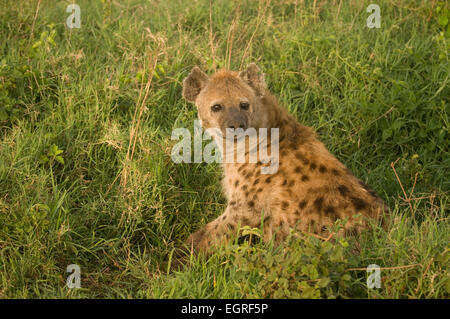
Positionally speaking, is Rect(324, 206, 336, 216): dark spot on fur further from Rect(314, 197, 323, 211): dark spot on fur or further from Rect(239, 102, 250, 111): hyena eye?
Rect(239, 102, 250, 111): hyena eye

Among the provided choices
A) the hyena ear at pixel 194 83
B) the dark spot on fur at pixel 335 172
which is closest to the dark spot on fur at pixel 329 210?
the dark spot on fur at pixel 335 172

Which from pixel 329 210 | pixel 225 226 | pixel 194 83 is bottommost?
pixel 225 226

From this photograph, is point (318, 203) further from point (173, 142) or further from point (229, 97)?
point (173, 142)

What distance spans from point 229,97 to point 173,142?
624 millimetres

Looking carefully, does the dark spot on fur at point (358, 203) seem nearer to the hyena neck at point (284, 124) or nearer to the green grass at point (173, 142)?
the green grass at point (173, 142)

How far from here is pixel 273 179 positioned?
3420 mm

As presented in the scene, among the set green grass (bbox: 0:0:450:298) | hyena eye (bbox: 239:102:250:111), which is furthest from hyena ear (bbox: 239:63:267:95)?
green grass (bbox: 0:0:450:298)

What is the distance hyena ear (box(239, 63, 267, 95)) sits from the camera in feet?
12.5

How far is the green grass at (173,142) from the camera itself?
2883 millimetres

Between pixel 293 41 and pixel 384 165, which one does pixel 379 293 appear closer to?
pixel 384 165

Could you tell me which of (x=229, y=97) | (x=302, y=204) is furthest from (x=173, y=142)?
(x=302, y=204)

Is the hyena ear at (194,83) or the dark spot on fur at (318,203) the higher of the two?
the hyena ear at (194,83)
